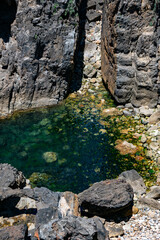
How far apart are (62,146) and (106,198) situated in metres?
3.19

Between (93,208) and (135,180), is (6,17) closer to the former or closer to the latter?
(135,180)

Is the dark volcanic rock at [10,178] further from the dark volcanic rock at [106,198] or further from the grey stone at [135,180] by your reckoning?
the grey stone at [135,180]

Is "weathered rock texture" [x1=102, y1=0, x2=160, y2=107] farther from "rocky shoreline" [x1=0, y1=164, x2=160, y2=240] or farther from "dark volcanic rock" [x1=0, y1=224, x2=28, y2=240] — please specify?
"dark volcanic rock" [x1=0, y1=224, x2=28, y2=240]

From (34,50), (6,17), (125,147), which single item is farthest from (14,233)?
(6,17)

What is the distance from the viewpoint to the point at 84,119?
10.4m

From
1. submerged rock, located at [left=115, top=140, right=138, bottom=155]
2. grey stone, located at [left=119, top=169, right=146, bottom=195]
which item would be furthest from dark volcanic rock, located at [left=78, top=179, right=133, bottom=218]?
submerged rock, located at [left=115, top=140, right=138, bottom=155]

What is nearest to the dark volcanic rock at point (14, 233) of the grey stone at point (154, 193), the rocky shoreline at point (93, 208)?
the rocky shoreline at point (93, 208)

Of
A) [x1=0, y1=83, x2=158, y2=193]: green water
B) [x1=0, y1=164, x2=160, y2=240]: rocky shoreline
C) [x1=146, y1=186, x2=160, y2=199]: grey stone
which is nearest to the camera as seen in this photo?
[x1=0, y1=164, x2=160, y2=240]: rocky shoreline

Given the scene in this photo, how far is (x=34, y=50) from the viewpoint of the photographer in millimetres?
10703

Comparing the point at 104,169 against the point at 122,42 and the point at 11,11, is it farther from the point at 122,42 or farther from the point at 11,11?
the point at 11,11

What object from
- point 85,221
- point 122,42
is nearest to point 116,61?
point 122,42

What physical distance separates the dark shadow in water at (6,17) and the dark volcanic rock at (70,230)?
8.18 m

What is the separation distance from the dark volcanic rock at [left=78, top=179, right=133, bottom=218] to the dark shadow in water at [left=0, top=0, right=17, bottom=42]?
293 inches

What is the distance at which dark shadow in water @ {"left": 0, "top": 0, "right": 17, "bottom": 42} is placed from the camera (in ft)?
34.6
